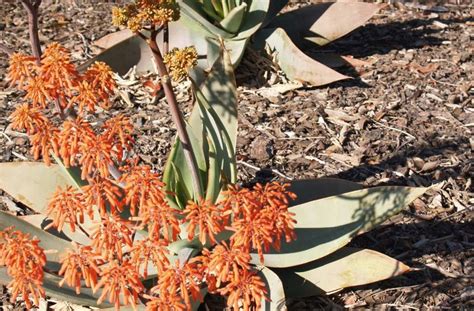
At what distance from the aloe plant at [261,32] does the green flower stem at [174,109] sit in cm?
158

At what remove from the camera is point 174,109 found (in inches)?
102

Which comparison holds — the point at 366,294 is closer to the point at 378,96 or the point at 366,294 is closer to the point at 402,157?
the point at 402,157

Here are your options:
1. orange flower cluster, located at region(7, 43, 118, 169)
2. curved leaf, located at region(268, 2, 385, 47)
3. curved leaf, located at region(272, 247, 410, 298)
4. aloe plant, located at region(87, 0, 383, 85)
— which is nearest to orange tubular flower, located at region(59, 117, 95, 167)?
orange flower cluster, located at region(7, 43, 118, 169)

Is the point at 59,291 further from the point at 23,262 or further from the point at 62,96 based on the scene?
the point at 62,96

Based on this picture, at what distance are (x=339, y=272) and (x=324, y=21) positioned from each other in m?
2.37

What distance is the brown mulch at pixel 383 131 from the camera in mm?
3322

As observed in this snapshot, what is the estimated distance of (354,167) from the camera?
3980 millimetres

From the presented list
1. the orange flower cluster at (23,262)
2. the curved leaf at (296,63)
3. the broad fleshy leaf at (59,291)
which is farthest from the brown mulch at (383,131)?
the orange flower cluster at (23,262)

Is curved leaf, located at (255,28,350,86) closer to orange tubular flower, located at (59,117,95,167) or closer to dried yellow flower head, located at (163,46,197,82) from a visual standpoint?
dried yellow flower head, located at (163,46,197,82)

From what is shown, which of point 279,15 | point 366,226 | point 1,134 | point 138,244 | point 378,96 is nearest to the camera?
point 138,244

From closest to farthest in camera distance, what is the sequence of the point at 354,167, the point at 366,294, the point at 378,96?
the point at 366,294 < the point at 354,167 < the point at 378,96

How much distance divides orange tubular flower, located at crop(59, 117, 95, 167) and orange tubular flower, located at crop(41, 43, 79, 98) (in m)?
0.11

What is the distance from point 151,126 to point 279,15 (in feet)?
4.23

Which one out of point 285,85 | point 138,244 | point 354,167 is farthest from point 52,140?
point 285,85
